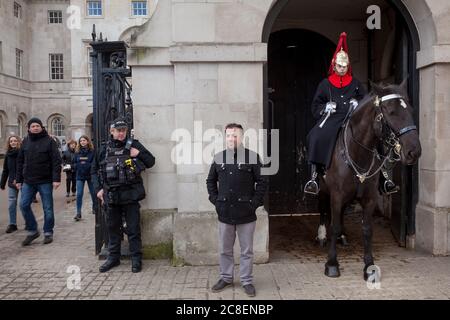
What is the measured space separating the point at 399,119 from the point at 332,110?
1215 millimetres

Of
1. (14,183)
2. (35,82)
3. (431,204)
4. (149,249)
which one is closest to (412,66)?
(431,204)

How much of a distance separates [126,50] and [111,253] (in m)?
2.76

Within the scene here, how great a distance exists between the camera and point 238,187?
4633mm

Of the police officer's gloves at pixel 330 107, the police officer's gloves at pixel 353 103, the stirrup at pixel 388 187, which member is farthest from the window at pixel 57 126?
the stirrup at pixel 388 187

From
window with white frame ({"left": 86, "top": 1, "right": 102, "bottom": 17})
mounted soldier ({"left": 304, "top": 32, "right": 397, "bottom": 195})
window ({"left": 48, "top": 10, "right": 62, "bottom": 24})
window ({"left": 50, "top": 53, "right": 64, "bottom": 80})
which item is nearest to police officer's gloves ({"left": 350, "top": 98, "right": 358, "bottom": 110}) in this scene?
mounted soldier ({"left": 304, "top": 32, "right": 397, "bottom": 195})

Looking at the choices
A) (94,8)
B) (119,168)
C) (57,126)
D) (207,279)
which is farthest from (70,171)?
(57,126)

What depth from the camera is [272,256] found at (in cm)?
621

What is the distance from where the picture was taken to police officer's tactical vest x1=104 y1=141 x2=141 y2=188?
5.41 meters

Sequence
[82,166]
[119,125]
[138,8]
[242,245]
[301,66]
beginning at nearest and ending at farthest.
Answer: [242,245], [119,125], [301,66], [82,166], [138,8]

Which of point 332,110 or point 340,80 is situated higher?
point 340,80

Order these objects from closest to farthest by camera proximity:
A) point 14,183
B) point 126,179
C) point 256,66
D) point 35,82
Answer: point 126,179 < point 256,66 < point 14,183 < point 35,82

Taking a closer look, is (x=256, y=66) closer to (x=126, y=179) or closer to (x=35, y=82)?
(x=126, y=179)

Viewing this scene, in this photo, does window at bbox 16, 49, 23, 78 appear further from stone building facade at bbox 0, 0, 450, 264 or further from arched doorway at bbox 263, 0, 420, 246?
stone building facade at bbox 0, 0, 450, 264

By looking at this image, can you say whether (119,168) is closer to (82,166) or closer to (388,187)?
(388,187)
